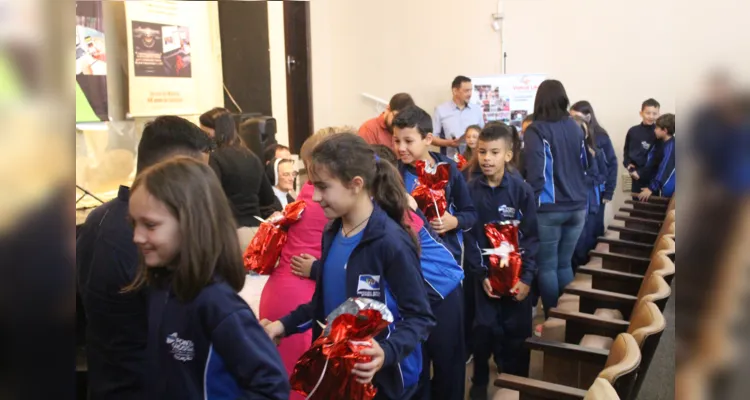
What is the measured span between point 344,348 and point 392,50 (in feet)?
23.5

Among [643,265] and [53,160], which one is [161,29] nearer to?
[643,265]

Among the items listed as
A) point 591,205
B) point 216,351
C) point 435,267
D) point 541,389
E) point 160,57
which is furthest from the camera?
point 160,57

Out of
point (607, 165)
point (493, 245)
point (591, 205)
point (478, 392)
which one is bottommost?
point (478, 392)

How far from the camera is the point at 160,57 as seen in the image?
18.2 feet

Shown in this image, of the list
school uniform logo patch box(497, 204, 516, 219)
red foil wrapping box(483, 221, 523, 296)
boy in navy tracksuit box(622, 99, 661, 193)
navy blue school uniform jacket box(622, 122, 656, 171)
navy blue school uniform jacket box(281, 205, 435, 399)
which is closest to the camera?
navy blue school uniform jacket box(281, 205, 435, 399)

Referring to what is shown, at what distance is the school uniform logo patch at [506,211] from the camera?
2.87 metres

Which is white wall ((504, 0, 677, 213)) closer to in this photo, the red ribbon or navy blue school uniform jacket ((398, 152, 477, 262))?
navy blue school uniform jacket ((398, 152, 477, 262))

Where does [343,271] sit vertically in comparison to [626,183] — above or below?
above

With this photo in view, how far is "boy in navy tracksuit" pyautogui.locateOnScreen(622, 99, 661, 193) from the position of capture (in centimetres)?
647

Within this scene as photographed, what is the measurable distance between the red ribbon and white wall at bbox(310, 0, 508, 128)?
6.71 m

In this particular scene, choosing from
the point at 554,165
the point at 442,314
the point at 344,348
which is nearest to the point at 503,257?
the point at 442,314

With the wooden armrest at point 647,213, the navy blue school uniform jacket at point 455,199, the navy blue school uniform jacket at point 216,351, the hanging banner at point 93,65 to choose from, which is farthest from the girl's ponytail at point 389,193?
the wooden armrest at point 647,213

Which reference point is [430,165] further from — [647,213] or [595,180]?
[647,213]

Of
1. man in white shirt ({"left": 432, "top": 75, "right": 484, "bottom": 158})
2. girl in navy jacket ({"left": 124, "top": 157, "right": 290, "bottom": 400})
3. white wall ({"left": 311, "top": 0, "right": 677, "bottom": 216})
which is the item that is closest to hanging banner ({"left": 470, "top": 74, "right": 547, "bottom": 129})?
man in white shirt ({"left": 432, "top": 75, "right": 484, "bottom": 158})
